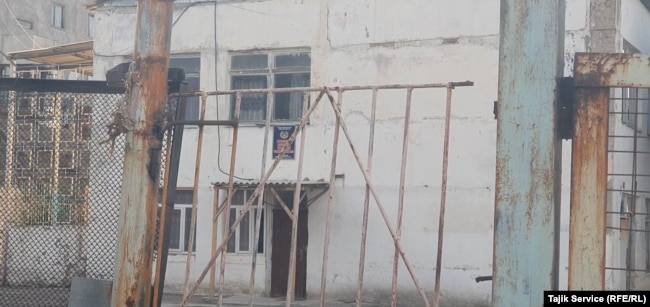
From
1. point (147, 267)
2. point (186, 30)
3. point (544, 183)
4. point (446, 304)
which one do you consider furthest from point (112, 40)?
point (544, 183)

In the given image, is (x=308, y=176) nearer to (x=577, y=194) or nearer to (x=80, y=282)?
(x=80, y=282)

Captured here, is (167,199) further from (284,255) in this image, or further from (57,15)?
(57,15)

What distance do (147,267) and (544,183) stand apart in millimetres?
2607

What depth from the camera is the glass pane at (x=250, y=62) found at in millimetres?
16844

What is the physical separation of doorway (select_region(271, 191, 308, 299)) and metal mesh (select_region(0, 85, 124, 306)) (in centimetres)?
1031

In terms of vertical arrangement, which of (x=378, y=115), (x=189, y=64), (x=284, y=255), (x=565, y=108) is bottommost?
(x=284, y=255)

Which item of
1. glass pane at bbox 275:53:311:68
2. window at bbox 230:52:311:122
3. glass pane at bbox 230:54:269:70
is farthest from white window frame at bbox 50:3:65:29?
glass pane at bbox 275:53:311:68

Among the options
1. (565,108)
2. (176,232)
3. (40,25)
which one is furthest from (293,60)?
(40,25)

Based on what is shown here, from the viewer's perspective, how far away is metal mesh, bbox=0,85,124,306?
20.7 ft

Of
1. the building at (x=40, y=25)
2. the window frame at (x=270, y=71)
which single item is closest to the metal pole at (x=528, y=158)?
the window frame at (x=270, y=71)

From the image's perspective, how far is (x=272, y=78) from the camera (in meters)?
Answer: 16.7

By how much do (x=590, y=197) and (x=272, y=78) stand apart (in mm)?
12777

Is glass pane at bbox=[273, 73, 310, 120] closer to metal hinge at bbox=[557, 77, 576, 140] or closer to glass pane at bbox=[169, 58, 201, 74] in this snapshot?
glass pane at bbox=[169, 58, 201, 74]

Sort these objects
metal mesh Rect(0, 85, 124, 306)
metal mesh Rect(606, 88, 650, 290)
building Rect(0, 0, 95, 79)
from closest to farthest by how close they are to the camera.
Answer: metal mesh Rect(0, 85, 124, 306), metal mesh Rect(606, 88, 650, 290), building Rect(0, 0, 95, 79)
